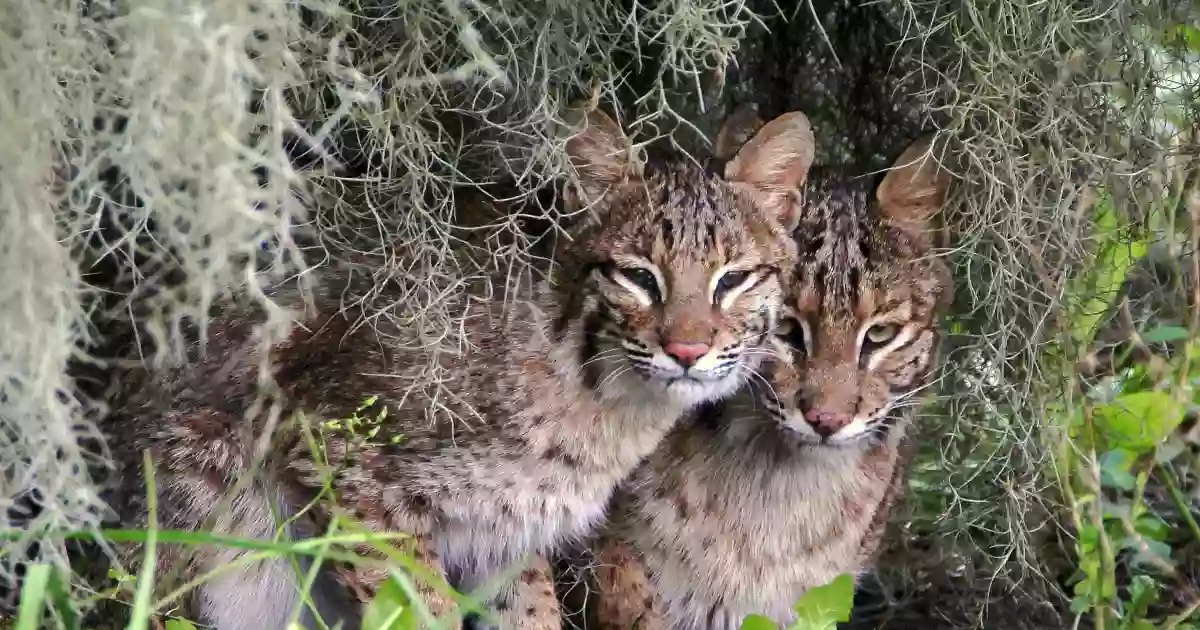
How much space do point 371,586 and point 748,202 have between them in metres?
0.96

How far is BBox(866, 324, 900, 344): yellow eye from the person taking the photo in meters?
2.04

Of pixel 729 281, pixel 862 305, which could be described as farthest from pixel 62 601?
pixel 862 305

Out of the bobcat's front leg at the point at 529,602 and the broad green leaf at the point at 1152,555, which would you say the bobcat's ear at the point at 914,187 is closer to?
the broad green leaf at the point at 1152,555

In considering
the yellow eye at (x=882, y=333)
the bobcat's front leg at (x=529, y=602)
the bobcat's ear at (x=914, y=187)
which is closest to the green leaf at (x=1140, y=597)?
the yellow eye at (x=882, y=333)

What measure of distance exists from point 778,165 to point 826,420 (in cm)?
47

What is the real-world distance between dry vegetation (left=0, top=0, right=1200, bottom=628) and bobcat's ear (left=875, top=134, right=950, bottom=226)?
1.7 inches

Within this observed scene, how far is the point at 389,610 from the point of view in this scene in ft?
5.49

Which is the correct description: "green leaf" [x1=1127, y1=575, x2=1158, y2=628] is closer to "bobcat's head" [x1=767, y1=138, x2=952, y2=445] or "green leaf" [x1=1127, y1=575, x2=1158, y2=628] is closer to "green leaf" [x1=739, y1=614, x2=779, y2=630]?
"bobcat's head" [x1=767, y1=138, x2=952, y2=445]

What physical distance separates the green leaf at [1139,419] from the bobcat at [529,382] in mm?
767

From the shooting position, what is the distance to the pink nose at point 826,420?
6.38ft

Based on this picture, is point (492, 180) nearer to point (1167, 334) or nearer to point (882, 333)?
point (882, 333)

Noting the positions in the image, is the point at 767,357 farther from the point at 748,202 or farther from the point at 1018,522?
the point at 1018,522

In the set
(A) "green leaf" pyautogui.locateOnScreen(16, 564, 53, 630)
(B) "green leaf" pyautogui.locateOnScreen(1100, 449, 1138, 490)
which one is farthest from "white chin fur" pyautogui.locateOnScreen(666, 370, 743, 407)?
(A) "green leaf" pyautogui.locateOnScreen(16, 564, 53, 630)

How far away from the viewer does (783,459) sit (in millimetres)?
2172
